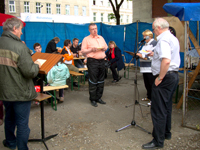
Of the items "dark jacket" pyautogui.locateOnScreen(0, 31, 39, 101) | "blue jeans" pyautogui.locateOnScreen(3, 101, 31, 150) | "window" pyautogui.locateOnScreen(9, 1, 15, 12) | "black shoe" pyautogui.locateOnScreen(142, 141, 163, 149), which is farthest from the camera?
"window" pyautogui.locateOnScreen(9, 1, 15, 12)

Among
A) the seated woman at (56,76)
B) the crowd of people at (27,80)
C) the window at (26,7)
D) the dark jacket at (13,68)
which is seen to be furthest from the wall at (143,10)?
the window at (26,7)

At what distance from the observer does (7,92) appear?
8.14 ft

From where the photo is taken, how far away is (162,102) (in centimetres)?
296

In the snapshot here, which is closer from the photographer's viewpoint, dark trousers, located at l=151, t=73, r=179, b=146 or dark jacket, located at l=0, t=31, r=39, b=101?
dark jacket, located at l=0, t=31, r=39, b=101

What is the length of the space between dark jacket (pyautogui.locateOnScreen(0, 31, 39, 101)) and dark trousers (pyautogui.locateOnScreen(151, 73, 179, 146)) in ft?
6.00

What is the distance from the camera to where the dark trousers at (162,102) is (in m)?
2.88

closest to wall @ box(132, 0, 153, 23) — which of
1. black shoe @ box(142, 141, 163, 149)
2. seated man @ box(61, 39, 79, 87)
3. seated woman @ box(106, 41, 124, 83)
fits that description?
seated woman @ box(106, 41, 124, 83)

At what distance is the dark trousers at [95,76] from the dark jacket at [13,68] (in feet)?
7.99

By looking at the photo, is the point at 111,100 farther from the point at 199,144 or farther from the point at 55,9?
the point at 55,9

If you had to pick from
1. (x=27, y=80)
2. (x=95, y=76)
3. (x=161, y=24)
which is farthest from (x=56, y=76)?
(x=161, y=24)

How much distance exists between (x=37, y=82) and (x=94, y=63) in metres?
1.80

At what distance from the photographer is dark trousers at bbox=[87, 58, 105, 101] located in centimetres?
488

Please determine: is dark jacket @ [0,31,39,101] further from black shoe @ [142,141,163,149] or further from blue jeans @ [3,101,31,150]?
black shoe @ [142,141,163,149]

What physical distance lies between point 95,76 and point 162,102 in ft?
7.52
